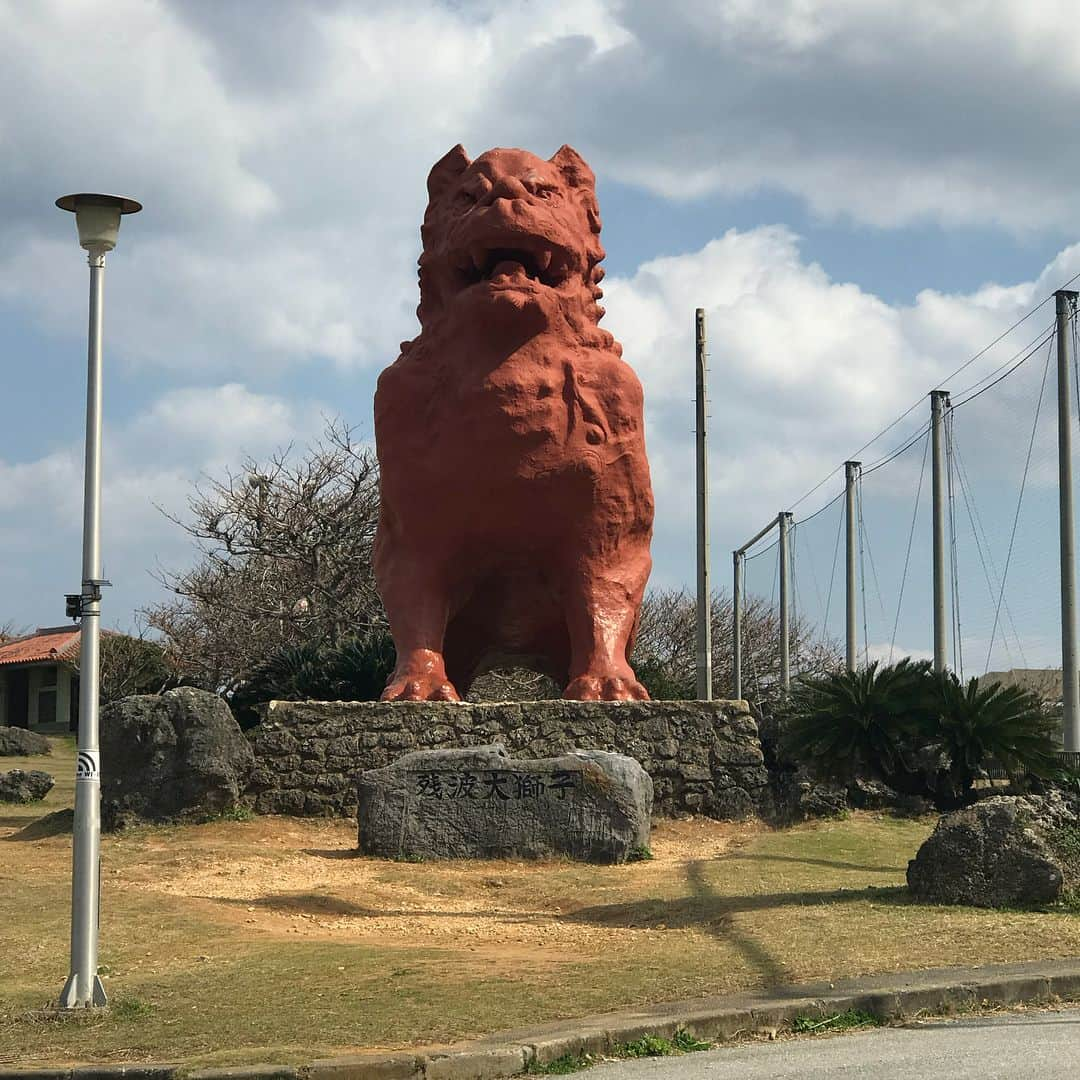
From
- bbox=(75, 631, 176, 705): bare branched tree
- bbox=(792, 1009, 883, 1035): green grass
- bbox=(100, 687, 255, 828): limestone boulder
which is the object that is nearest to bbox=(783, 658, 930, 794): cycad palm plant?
bbox=(100, 687, 255, 828): limestone boulder

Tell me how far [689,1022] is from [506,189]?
8.74 meters

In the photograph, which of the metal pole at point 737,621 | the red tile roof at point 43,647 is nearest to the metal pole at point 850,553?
the metal pole at point 737,621

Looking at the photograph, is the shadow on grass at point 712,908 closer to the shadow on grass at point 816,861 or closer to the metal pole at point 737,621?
the shadow on grass at point 816,861

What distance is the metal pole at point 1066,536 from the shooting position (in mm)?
14328

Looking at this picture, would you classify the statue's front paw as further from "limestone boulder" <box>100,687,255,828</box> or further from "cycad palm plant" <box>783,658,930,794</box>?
"limestone boulder" <box>100,687,255,828</box>

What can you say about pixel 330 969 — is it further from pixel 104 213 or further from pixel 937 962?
pixel 104 213

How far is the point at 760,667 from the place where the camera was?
1623 inches

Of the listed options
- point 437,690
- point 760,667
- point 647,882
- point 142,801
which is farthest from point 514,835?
point 760,667

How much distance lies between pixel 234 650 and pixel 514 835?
19570mm

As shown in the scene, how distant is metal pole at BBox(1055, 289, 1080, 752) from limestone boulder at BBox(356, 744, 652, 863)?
5.30 metres

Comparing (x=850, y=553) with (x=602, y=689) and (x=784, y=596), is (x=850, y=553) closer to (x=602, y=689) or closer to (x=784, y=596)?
(x=784, y=596)

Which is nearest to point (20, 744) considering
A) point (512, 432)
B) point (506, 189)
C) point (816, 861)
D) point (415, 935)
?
point (512, 432)

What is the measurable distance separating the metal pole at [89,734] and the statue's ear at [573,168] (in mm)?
7681

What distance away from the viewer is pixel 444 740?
12.8m
